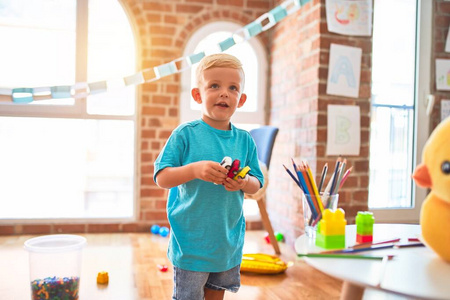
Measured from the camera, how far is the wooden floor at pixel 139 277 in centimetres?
165

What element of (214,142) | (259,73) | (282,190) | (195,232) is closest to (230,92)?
(214,142)

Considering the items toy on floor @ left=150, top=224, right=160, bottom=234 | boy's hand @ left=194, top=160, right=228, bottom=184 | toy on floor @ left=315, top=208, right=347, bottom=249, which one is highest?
boy's hand @ left=194, top=160, right=228, bottom=184

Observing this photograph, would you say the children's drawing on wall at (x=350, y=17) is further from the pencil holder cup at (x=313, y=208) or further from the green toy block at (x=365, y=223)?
the green toy block at (x=365, y=223)

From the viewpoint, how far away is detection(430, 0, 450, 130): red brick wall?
244 cm

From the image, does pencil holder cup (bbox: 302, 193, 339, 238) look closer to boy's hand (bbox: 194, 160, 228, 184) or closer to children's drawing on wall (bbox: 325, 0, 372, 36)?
boy's hand (bbox: 194, 160, 228, 184)

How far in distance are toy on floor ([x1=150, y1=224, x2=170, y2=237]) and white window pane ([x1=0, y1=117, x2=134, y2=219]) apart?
0.24 metres

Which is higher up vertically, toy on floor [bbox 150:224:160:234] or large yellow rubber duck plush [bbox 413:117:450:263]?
large yellow rubber duck plush [bbox 413:117:450:263]

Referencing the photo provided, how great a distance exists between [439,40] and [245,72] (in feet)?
4.11

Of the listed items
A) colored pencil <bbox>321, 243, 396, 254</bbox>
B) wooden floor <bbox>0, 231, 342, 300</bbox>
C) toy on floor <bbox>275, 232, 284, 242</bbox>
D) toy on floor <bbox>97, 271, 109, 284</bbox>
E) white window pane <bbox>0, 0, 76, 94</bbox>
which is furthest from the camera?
white window pane <bbox>0, 0, 76, 94</bbox>

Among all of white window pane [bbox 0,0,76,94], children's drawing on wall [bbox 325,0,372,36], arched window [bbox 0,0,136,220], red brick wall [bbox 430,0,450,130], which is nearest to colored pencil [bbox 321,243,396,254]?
children's drawing on wall [bbox 325,0,372,36]

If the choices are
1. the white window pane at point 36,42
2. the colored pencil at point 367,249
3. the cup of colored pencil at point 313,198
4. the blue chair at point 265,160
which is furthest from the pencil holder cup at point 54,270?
the white window pane at point 36,42

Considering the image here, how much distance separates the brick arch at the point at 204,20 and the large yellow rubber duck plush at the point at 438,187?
2355 millimetres

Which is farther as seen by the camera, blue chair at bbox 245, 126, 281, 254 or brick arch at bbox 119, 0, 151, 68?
brick arch at bbox 119, 0, 151, 68

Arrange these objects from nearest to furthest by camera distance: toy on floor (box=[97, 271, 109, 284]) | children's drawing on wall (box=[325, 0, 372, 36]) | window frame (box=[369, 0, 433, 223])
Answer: toy on floor (box=[97, 271, 109, 284]) < children's drawing on wall (box=[325, 0, 372, 36]) < window frame (box=[369, 0, 433, 223])
